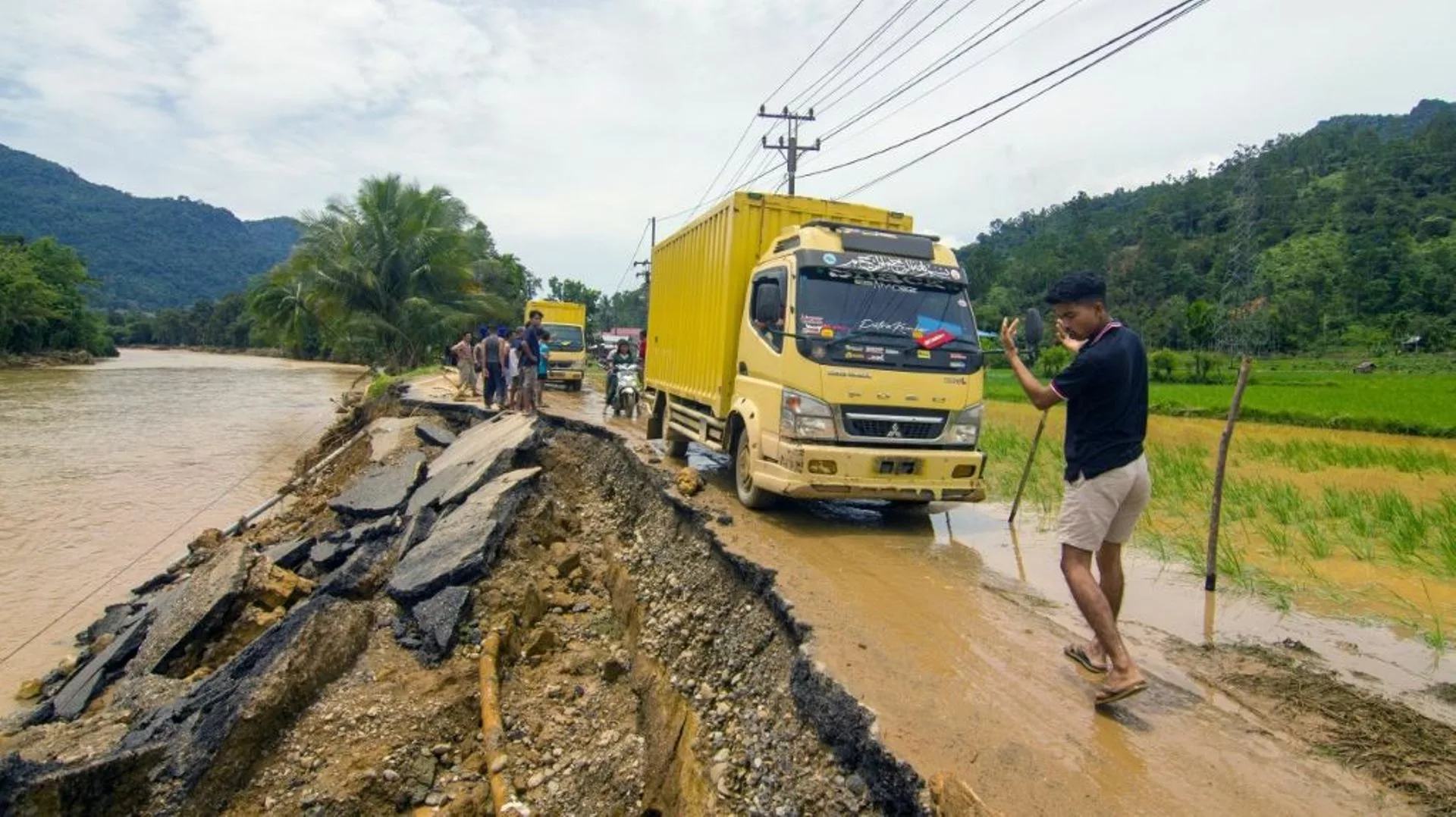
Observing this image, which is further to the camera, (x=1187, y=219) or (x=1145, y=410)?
(x=1187, y=219)

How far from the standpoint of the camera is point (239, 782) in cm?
421

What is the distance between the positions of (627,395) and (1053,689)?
12.3 m

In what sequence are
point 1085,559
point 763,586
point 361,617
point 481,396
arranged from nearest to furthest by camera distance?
point 1085,559, point 763,586, point 361,617, point 481,396

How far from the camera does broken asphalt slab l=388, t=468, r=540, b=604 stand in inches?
248

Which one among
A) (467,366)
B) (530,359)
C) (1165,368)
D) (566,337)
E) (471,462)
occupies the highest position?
(566,337)

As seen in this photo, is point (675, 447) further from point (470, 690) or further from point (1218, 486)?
point (1218, 486)

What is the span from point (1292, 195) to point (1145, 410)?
225ft

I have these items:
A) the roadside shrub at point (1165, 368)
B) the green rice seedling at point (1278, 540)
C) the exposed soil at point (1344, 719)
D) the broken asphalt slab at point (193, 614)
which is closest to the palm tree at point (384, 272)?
the broken asphalt slab at point (193, 614)

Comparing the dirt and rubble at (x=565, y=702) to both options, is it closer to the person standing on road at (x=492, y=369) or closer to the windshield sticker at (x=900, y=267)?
the windshield sticker at (x=900, y=267)

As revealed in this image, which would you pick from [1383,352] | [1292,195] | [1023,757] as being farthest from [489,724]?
[1292,195]

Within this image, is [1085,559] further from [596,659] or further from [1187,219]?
[1187,219]

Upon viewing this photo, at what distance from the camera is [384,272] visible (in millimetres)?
29000

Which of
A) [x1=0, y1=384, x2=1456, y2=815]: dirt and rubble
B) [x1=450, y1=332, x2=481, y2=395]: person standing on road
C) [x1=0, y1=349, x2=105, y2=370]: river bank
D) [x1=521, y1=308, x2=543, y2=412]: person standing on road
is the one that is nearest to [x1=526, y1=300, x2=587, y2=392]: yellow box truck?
[x1=450, y1=332, x2=481, y2=395]: person standing on road

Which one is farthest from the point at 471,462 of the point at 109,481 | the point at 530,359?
the point at 109,481
